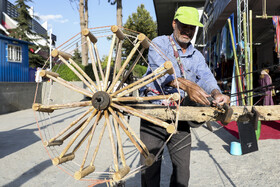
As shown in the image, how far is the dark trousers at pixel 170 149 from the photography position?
228 cm

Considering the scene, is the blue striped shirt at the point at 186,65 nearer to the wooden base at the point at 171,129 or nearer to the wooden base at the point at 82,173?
the wooden base at the point at 171,129

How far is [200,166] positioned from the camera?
14.0ft

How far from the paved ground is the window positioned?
11.8 m

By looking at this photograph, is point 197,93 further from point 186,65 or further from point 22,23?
point 22,23

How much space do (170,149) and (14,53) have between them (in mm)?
16841

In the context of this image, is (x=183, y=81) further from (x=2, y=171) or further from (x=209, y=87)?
(x=2, y=171)

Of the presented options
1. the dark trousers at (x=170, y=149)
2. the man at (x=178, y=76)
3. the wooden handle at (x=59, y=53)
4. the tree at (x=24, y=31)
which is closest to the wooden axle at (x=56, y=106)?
the wooden handle at (x=59, y=53)

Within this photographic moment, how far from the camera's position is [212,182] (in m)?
3.59

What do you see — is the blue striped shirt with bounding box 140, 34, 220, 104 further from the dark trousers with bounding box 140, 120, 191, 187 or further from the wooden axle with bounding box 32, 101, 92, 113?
the wooden axle with bounding box 32, 101, 92, 113

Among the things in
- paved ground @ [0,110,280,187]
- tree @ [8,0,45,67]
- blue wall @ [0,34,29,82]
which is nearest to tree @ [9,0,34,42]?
tree @ [8,0,45,67]

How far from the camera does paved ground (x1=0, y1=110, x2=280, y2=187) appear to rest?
3.62 m

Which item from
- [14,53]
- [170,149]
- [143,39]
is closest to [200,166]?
[170,149]

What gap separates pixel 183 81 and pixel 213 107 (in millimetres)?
292

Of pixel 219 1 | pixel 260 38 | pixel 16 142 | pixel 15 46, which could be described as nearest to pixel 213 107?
pixel 16 142
